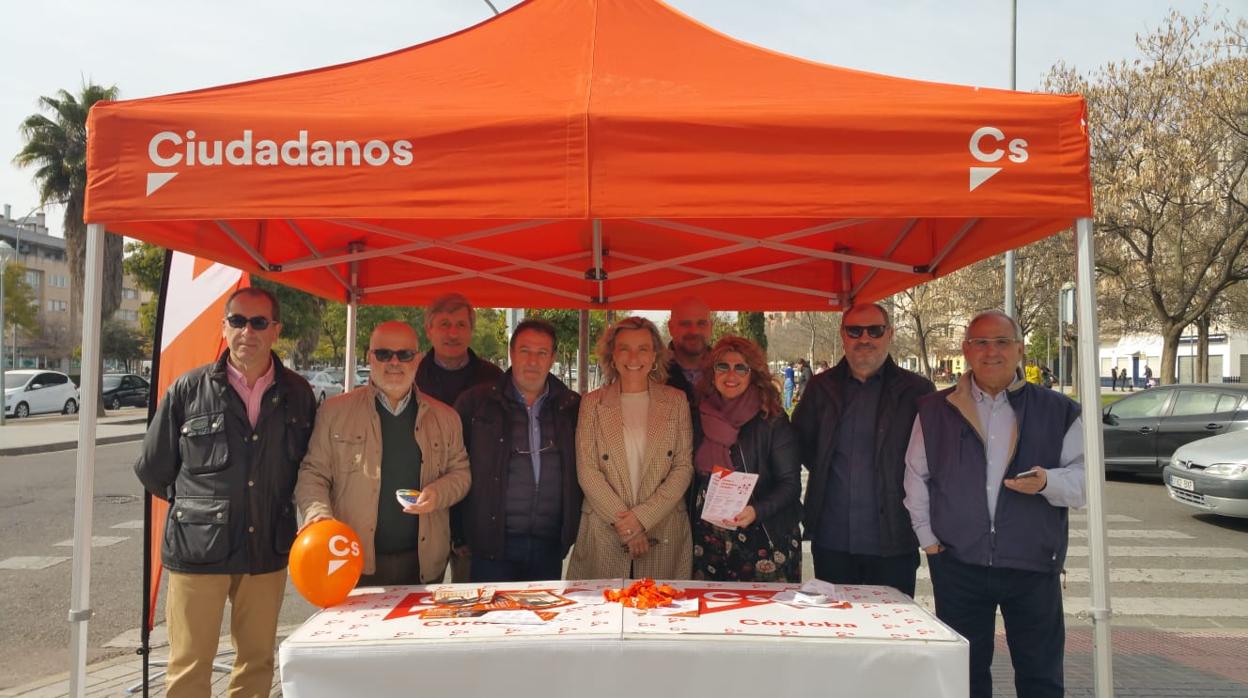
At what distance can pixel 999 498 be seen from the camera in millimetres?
3059

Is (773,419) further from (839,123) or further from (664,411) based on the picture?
(839,123)

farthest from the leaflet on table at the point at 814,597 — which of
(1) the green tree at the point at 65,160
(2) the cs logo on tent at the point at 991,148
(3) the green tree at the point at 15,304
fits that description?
(3) the green tree at the point at 15,304

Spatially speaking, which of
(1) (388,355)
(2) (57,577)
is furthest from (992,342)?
(2) (57,577)

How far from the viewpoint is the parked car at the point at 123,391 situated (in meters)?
28.5

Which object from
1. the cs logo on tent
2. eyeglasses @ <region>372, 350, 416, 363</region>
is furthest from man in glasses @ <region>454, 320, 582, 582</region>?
the cs logo on tent

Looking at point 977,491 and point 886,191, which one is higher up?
point 886,191

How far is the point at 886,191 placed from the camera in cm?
271

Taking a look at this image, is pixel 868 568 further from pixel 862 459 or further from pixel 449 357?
pixel 449 357

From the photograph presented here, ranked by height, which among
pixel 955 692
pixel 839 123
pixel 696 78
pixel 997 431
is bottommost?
pixel 955 692

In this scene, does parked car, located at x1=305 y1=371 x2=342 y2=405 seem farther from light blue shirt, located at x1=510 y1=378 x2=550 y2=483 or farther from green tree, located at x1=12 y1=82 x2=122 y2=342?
light blue shirt, located at x1=510 y1=378 x2=550 y2=483

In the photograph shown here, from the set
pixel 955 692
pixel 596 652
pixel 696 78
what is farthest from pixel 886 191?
pixel 596 652

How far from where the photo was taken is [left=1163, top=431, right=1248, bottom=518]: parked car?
8406 mm

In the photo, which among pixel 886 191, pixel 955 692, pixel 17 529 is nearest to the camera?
pixel 955 692

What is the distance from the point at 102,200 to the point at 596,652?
2170 mm
